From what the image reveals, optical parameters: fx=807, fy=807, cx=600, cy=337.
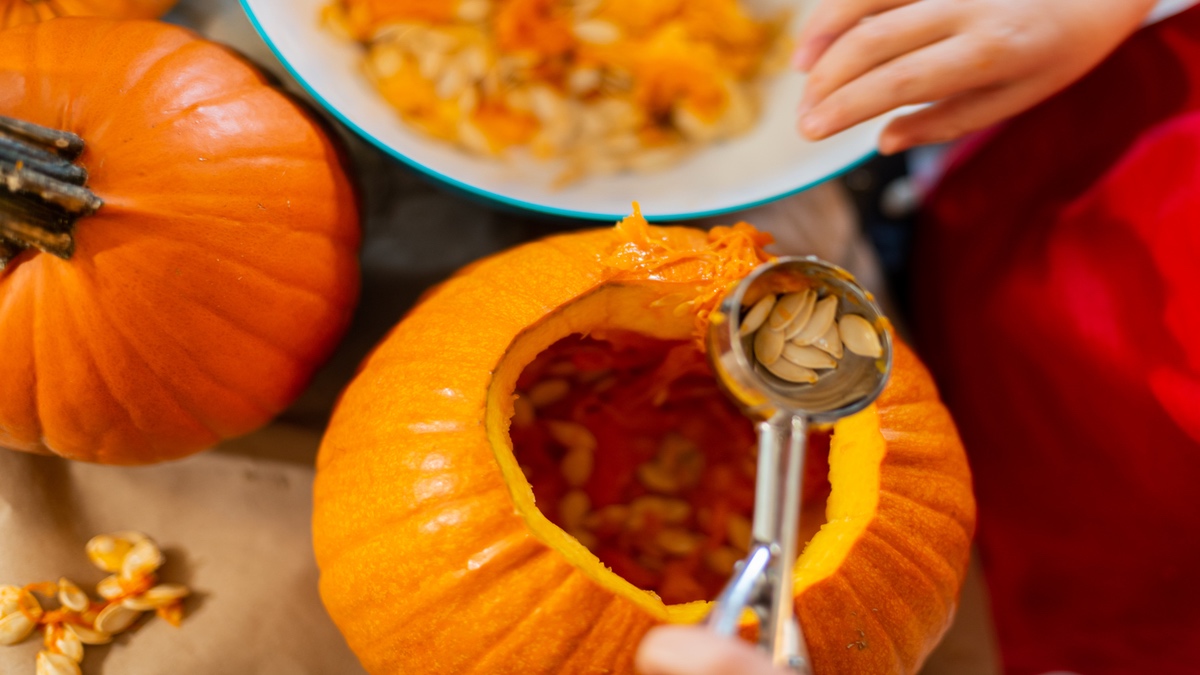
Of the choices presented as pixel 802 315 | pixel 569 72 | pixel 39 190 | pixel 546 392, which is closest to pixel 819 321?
→ pixel 802 315

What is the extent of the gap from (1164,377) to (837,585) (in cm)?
45

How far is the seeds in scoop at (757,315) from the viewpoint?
533 mm

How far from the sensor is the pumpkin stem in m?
0.49

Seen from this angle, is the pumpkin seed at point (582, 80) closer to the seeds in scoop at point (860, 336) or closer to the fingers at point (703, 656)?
the seeds in scoop at point (860, 336)

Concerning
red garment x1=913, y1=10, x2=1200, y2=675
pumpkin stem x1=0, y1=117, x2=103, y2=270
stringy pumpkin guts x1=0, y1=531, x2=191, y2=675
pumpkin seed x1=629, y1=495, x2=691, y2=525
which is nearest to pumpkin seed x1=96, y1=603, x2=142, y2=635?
stringy pumpkin guts x1=0, y1=531, x2=191, y2=675

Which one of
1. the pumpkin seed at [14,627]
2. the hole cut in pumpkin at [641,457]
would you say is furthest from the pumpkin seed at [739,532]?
the pumpkin seed at [14,627]

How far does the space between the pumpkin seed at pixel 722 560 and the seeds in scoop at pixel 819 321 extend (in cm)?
25

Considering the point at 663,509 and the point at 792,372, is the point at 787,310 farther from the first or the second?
the point at 663,509

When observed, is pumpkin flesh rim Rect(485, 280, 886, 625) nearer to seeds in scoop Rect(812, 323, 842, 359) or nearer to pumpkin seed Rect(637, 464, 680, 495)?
seeds in scoop Rect(812, 323, 842, 359)

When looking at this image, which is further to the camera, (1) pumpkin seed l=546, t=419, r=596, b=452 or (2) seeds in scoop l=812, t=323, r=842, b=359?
(1) pumpkin seed l=546, t=419, r=596, b=452

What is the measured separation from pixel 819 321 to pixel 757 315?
46 millimetres

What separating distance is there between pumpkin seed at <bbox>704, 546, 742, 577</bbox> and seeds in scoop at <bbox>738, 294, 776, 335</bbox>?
0.26m

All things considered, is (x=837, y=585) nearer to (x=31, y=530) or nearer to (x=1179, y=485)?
(x=1179, y=485)

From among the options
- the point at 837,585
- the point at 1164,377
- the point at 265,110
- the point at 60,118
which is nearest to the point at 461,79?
the point at 265,110
